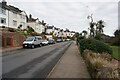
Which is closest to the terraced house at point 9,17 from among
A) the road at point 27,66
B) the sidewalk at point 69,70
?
the road at point 27,66

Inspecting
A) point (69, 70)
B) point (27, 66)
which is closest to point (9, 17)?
point (27, 66)

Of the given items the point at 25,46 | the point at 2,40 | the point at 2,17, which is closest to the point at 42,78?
the point at 25,46

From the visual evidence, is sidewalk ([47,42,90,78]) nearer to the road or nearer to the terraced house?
the road

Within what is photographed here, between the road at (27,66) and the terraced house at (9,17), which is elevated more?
the terraced house at (9,17)

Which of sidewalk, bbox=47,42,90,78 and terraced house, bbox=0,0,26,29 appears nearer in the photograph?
sidewalk, bbox=47,42,90,78

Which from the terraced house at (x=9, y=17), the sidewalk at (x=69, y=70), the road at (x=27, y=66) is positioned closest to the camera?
the sidewalk at (x=69, y=70)

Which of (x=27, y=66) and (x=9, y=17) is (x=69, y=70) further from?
(x=9, y=17)

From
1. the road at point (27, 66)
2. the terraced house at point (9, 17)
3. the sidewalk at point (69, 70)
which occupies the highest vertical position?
the terraced house at point (9, 17)

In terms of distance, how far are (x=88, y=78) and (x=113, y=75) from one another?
1.56 m

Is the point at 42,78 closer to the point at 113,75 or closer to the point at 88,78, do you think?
the point at 88,78

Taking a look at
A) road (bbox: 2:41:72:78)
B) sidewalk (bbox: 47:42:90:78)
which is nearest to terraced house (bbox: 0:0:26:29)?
road (bbox: 2:41:72:78)

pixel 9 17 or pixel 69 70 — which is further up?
pixel 9 17

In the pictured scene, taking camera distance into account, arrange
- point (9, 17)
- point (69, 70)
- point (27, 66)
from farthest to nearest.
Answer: point (9, 17), point (27, 66), point (69, 70)

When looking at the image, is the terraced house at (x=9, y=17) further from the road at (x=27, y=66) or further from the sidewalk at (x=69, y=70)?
the sidewalk at (x=69, y=70)
